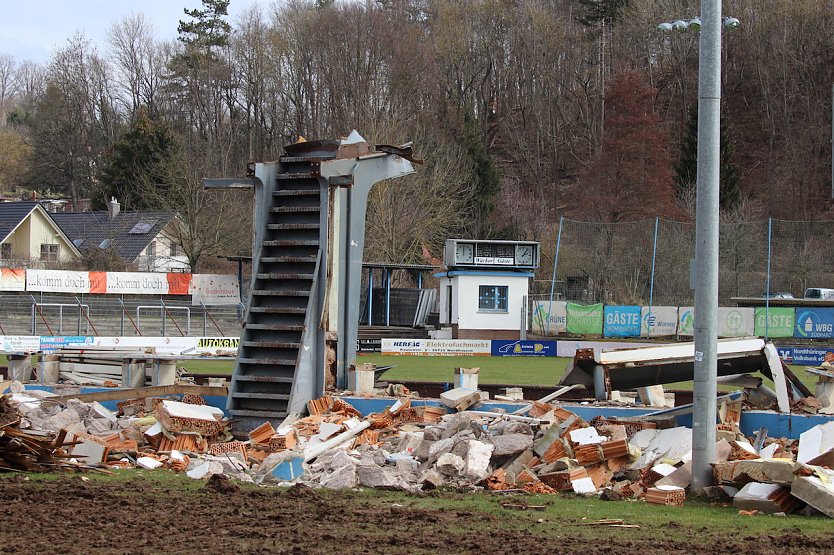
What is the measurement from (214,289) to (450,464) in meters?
45.4

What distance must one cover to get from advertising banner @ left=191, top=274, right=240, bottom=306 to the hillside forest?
8.57 meters

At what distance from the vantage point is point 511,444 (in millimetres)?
11953

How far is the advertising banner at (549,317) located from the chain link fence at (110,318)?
15.0 m

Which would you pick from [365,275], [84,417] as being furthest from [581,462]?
[365,275]

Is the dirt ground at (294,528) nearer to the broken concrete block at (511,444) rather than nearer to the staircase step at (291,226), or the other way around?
the broken concrete block at (511,444)

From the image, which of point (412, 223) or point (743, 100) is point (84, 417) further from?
point (743, 100)

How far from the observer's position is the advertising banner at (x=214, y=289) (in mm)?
55000

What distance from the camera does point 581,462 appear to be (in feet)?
38.3

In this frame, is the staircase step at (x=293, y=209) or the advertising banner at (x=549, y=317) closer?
the staircase step at (x=293, y=209)

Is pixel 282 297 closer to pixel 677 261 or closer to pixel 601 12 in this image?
pixel 677 261

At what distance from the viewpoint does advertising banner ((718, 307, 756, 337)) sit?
146 feet

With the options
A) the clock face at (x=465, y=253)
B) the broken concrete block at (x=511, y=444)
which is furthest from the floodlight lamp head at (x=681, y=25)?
the clock face at (x=465, y=253)

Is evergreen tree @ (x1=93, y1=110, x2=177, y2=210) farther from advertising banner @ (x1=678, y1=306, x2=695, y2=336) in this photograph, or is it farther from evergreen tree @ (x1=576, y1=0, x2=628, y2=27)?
evergreen tree @ (x1=576, y1=0, x2=628, y2=27)

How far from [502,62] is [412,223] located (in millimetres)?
30211
